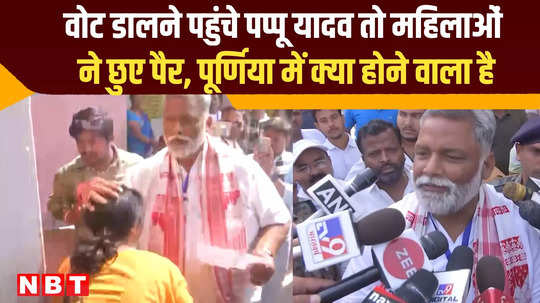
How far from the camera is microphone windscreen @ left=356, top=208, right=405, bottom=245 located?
3.51m

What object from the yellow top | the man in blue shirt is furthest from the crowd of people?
the yellow top

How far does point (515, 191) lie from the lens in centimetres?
355

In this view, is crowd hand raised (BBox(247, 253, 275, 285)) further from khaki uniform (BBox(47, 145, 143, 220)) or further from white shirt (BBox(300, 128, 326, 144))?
khaki uniform (BBox(47, 145, 143, 220))

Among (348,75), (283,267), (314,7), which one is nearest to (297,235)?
(283,267)

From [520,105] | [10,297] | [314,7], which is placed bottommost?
[10,297]

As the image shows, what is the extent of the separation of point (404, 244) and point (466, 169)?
17.0 inches

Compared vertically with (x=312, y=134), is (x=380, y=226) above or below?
below

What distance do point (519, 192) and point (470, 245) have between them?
32 centimetres

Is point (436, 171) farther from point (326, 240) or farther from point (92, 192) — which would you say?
point (92, 192)

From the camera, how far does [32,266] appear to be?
3.47 metres

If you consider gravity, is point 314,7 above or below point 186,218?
above

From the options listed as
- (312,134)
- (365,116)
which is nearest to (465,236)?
(365,116)

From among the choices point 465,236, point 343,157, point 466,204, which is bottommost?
point 465,236

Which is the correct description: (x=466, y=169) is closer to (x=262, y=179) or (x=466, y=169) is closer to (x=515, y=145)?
(x=515, y=145)
